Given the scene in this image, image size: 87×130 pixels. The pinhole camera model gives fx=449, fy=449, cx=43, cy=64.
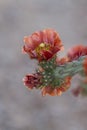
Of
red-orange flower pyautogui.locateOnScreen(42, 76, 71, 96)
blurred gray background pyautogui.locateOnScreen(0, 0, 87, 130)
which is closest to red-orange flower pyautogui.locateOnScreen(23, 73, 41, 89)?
red-orange flower pyautogui.locateOnScreen(42, 76, 71, 96)

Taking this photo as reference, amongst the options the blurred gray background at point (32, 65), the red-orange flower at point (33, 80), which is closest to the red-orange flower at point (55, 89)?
the red-orange flower at point (33, 80)

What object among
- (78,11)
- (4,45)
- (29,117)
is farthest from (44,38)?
(78,11)

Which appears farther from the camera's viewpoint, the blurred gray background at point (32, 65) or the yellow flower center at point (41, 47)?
the blurred gray background at point (32, 65)

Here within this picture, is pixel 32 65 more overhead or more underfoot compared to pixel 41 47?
more overhead

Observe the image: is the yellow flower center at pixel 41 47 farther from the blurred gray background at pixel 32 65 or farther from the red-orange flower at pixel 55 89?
the blurred gray background at pixel 32 65

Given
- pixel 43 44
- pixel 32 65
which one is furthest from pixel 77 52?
pixel 32 65

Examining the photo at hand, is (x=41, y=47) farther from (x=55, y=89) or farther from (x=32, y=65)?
(x=32, y=65)
